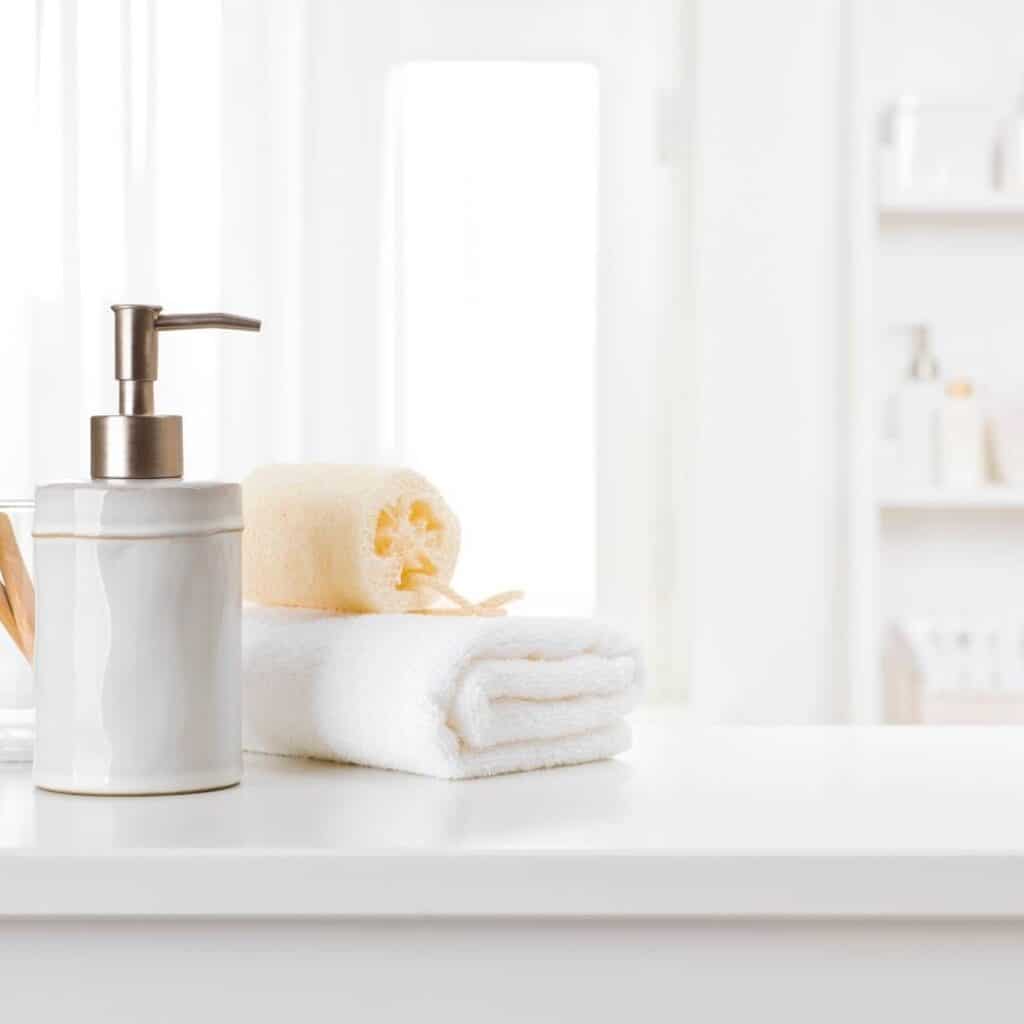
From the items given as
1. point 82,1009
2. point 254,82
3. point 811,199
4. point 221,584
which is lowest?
point 82,1009

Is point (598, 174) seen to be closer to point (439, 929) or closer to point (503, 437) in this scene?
point (503, 437)

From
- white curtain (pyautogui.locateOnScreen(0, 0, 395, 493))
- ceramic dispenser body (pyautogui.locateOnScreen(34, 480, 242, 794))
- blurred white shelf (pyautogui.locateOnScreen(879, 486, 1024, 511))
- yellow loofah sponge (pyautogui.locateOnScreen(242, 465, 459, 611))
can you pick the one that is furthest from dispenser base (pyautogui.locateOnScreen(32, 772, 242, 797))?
blurred white shelf (pyautogui.locateOnScreen(879, 486, 1024, 511))

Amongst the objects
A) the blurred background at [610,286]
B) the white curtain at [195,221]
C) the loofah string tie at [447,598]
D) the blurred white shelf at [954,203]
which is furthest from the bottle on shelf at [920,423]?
the loofah string tie at [447,598]

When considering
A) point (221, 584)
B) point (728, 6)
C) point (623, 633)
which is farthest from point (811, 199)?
point (221, 584)

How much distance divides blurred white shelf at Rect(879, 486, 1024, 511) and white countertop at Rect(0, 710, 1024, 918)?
162 cm

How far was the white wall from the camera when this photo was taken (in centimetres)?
213

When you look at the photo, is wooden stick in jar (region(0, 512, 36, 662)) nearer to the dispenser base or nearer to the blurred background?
the dispenser base

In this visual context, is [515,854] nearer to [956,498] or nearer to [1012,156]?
[956,498]

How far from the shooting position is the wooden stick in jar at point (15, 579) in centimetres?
64

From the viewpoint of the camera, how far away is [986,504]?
6.98 ft

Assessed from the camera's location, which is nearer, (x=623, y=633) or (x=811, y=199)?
(x=623, y=633)

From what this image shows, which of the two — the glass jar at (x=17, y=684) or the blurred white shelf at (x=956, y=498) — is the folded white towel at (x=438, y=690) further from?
the blurred white shelf at (x=956, y=498)

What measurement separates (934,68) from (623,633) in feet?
6.09

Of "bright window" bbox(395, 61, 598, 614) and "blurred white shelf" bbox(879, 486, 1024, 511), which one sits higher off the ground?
"bright window" bbox(395, 61, 598, 614)
